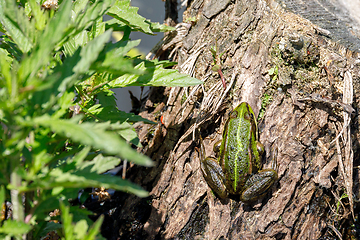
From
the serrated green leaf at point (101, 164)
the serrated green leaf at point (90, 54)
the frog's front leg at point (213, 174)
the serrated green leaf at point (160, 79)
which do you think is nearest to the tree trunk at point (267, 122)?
the frog's front leg at point (213, 174)

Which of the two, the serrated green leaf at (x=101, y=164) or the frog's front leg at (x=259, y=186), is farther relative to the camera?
the frog's front leg at (x=259, y=186)

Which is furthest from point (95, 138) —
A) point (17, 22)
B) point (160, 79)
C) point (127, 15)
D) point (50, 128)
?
point (127, 15)

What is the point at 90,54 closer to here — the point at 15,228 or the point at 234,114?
the point at 15,228

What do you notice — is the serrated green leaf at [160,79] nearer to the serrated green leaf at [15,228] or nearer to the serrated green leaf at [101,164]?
the serrated green leaf at [101,164]

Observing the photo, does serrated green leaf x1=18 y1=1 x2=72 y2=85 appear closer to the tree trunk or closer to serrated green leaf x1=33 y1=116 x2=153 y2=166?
serrated green leaf x1=33 y1=116 x2=153 y2=166

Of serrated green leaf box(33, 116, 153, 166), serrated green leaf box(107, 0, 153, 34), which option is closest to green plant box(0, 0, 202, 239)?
serrated green leaf box(33, 116, 153, 166)

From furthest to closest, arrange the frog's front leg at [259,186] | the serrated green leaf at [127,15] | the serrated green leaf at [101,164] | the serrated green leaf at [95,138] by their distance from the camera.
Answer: the frog's front leg at [259,186]
the serrated green leaf at [127,15]
the serrated green leaf at [101,164]
the serrated green leaf at [95,138]

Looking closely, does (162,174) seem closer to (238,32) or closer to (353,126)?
(238,32)
